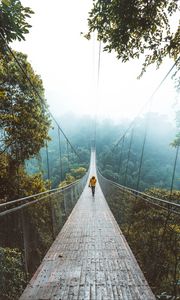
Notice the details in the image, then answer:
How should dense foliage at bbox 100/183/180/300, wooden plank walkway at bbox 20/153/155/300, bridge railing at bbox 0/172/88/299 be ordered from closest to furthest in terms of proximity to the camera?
bridge railing at bbox 0/172/88/299
dense foliage at bbox 100/183/180/300
wooden plank walkway at bbox 20/153/155/300

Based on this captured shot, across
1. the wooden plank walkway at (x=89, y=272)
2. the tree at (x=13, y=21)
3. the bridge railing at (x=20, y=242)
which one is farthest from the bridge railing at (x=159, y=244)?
the tree at (x=13, y=21)

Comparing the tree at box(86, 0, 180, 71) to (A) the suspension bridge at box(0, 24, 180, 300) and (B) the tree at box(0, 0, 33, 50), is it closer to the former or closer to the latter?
(B) the tree at box(0, 0, 33, 50)

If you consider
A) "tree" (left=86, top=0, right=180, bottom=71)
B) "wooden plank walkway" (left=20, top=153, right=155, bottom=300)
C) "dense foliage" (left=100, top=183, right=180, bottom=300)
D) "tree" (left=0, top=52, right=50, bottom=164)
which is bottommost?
"wooden plank walkway" (left=20, top=153, right=155, bottom=300)

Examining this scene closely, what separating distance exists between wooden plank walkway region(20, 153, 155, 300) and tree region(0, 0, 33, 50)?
311 centimetres

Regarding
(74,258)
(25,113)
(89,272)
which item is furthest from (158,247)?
(25,113)

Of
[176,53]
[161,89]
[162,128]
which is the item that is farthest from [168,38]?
[162,128]

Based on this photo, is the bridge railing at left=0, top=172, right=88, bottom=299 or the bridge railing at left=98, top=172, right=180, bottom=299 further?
the bridge railing at left=98, top=172, right=180, bottom=299

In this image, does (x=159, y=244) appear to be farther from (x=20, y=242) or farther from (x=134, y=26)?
(x=134, y=26)

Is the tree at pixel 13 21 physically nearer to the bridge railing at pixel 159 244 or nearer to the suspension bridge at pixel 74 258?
the suspension bridge at pixel 74 258

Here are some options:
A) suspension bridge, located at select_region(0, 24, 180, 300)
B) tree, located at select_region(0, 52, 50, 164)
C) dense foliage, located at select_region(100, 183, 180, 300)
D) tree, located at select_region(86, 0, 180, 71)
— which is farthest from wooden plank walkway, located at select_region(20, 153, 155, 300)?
tree, located at select_region(0, 52, 50, 164)

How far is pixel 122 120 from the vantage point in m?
78.6

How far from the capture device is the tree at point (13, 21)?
3465 mm

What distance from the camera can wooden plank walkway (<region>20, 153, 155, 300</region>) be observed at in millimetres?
2578

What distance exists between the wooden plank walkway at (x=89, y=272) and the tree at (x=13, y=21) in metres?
3.11
